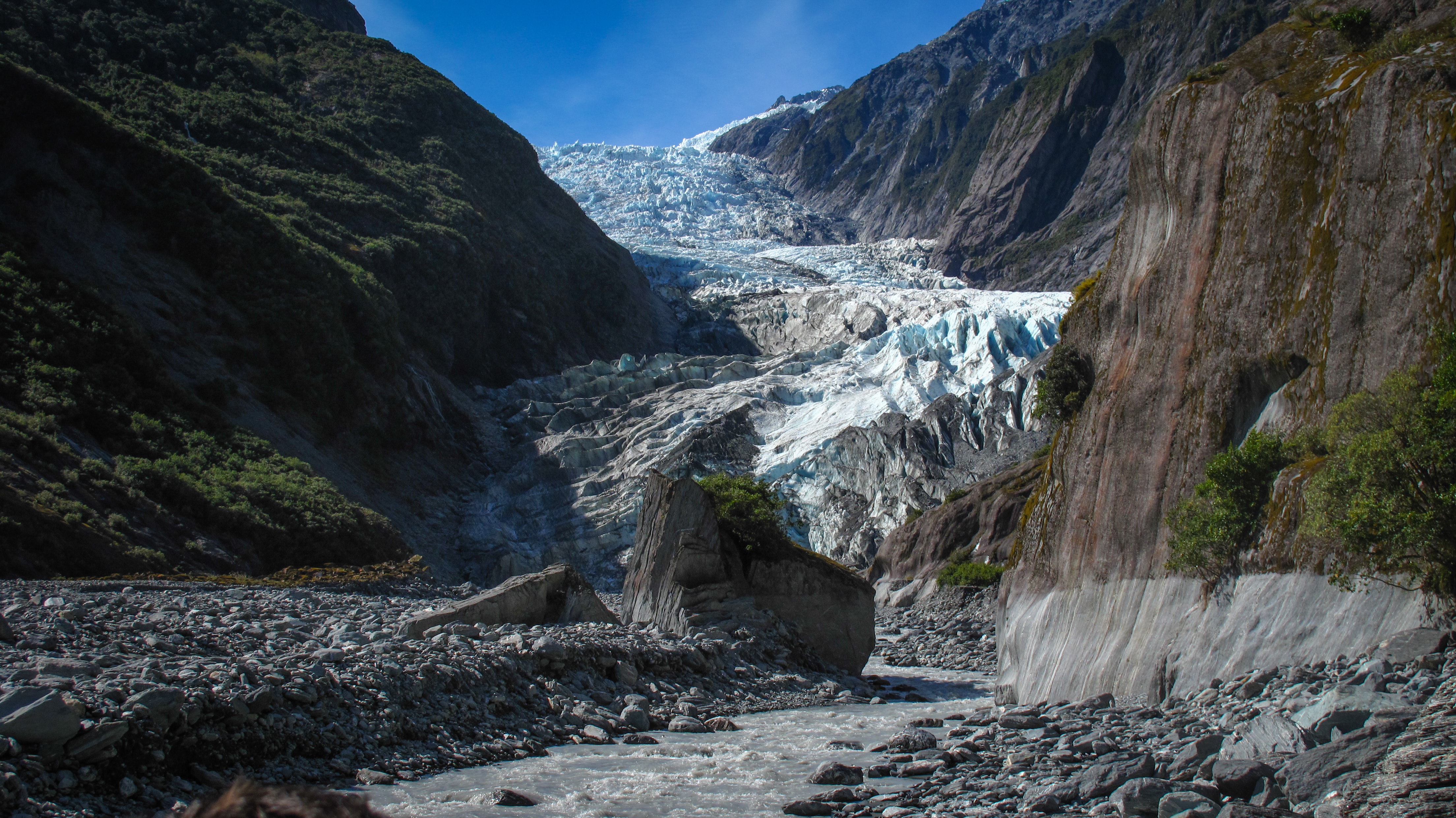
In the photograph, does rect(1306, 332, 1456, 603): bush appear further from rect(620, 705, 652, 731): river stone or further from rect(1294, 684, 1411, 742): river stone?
rect(620, 705, 652, 731): river stone

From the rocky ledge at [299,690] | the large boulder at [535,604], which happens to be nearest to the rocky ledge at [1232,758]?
the rocky ledge at [299,690]

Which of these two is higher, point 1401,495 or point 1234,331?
point 1234,331

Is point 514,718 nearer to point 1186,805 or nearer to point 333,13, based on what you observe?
point 1186,805

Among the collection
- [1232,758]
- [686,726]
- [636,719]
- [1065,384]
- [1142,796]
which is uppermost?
[1065,384]

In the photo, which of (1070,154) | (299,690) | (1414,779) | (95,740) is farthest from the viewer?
(1070,154)

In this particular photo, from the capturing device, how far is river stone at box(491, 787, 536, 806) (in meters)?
8.65

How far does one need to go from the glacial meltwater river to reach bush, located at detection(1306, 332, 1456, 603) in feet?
16.1

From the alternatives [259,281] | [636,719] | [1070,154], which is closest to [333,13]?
[259,281]

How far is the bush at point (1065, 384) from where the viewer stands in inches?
688

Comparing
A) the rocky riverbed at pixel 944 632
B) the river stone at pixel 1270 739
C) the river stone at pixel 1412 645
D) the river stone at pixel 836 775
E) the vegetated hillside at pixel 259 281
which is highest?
the vegetated hillside at pixel 259 281

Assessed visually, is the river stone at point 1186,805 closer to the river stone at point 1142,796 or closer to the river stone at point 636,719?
the river stone at point 1142,796

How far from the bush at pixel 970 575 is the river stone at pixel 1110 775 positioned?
29.5 meters

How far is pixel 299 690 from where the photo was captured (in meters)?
9.45

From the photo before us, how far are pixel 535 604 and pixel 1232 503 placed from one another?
13.6 metres
